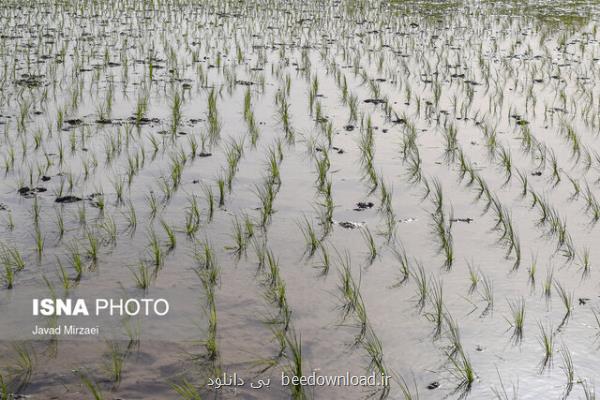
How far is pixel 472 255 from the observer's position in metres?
3.58

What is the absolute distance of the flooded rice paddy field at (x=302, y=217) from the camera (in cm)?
261

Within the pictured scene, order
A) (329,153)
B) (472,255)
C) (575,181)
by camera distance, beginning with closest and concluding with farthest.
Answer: (472,255) < (575,181) < (329,153)

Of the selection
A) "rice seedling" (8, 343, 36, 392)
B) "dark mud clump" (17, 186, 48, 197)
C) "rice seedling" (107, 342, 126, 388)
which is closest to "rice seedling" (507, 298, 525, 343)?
"rice seedling" (107, 342, 126, 388)

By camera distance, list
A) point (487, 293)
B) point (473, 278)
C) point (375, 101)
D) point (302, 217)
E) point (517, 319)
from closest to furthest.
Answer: point (517, 319) < point (487, 293) < point (473, 278) < point (302, 217) < point (375, 101)

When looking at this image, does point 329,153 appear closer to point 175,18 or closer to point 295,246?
point 295,246

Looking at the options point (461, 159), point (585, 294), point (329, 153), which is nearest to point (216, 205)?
point (329, 153)

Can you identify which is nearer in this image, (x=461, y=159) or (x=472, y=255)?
(x=472, y=255)

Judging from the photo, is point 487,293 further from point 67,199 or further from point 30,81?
point 30,81

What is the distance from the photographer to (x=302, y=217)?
402 cm

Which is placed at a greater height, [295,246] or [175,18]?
[175,18]

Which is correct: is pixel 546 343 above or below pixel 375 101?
below

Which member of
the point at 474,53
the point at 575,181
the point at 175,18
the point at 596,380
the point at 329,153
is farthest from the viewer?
the point at 175,18

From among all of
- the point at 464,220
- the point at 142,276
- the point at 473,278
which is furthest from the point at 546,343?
the point at 142,276

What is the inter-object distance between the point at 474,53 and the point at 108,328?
6.83m
